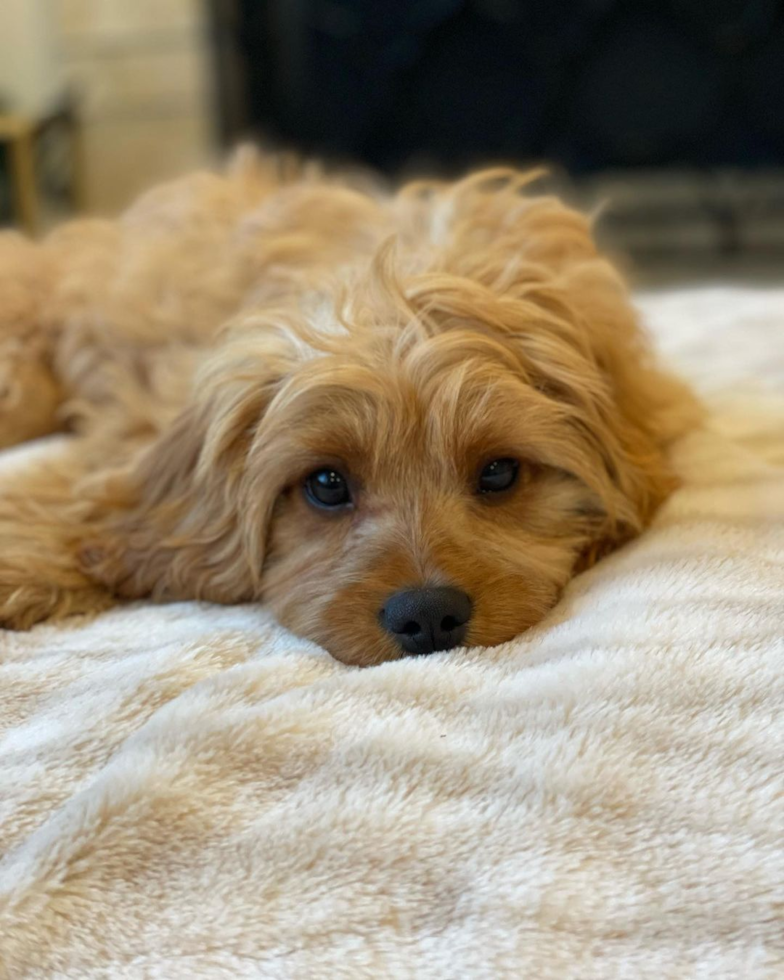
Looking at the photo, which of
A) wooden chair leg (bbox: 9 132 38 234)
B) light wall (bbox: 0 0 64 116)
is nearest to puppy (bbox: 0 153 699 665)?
wooden chair leg (bbox: 9 132 38 234)

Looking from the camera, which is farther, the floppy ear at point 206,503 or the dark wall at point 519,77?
the dark wall at point 519,77

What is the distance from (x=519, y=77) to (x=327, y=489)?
12.6ft

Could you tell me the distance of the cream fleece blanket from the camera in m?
0.96

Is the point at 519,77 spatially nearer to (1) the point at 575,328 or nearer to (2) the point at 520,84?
(2) the point at 520,84

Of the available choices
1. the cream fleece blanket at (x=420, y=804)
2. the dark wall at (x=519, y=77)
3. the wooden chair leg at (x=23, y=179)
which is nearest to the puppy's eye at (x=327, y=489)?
the cream fleece blanket at (x=420, y=804)

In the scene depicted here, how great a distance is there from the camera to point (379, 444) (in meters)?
1.56

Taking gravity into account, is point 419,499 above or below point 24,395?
above

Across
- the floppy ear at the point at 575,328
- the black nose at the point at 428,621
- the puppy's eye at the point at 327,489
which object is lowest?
the black nose at the point at 428,621

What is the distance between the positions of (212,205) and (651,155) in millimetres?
3172

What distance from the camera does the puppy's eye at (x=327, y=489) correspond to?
163cm

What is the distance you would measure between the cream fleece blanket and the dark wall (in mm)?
3986

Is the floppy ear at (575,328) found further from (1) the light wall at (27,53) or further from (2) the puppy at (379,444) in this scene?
(1) the light wall at (27,53)

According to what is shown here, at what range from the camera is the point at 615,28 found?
484cm

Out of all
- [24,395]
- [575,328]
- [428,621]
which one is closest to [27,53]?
[24,395]
